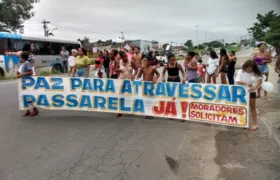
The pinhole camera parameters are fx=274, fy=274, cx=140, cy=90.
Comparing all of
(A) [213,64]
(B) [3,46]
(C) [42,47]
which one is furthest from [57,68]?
(A) [213,64]

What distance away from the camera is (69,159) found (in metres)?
4.12

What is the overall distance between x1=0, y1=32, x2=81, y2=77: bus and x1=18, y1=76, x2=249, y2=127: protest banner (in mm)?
11012

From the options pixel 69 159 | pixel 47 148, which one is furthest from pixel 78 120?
pixel 69 159

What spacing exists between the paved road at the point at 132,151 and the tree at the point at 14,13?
3135cm

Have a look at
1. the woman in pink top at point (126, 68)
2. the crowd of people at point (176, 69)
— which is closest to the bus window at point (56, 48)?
the crowd of people at point (176, 69)

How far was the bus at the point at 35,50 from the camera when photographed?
58.4ft

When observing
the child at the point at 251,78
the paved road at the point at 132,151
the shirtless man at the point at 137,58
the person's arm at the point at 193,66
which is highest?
the shirtless man at the point at 137,58

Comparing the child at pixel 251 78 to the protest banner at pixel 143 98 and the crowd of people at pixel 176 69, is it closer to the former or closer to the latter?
the crowd of people at pixel 176 69

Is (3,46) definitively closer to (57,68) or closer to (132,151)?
(57,68)

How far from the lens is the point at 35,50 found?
20906 millimetres

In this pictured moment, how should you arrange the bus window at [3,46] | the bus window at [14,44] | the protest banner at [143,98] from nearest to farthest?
the protest banner at [143,98] → the bus window at [3,46] → the bus window at [14,44]

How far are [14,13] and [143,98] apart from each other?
108ft

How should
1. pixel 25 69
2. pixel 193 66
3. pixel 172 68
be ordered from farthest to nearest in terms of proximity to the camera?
pixel 193 66
pixel 25 69
pixel 172 68

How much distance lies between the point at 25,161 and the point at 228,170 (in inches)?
115
